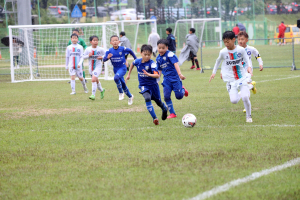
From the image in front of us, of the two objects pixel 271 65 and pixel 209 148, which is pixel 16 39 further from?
pixel 209 148

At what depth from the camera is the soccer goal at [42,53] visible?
18.7m

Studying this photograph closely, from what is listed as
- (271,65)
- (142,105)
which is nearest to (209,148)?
(142,105)

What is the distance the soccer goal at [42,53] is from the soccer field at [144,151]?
9.06 m

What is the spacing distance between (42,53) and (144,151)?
1995cm

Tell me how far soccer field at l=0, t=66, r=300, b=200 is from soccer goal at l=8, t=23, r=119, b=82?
906 centimetres

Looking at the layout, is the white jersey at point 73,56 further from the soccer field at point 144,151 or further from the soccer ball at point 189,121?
the soccer ball at point 189,121

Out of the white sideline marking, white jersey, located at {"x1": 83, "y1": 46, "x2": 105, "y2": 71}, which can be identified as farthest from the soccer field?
white jersey, located at {"x1": 83, "y1": 46, "x2": 105, "y2": 71}

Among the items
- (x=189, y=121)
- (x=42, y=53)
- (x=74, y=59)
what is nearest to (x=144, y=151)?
(x=189, y=121)

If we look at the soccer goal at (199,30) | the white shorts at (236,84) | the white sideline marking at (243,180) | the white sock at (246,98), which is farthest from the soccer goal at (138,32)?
the white sideline marking at (243,180)

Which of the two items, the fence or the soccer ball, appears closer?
the soccer ball

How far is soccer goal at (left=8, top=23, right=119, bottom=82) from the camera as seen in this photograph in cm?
1873

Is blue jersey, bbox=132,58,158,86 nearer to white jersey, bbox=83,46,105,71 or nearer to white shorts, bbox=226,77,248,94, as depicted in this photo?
white shorts, bbox=226,77,248,94

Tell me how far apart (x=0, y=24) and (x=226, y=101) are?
27.5 m

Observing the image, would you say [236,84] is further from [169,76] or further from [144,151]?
[144,151]
